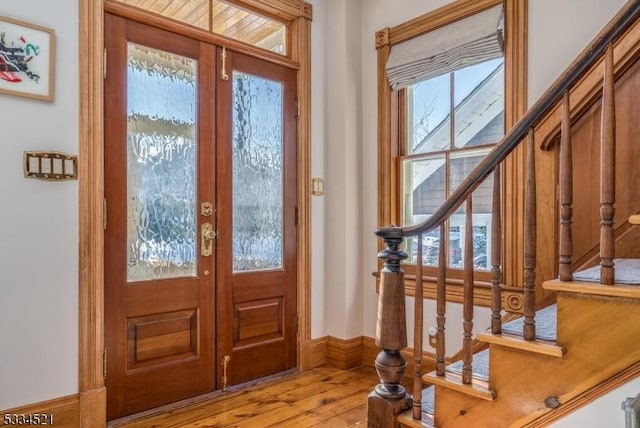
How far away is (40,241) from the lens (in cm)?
201

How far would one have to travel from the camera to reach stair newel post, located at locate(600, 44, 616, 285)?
3.96ft

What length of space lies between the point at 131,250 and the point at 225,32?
1.53 metres

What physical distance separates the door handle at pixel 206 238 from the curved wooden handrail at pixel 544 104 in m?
1.32

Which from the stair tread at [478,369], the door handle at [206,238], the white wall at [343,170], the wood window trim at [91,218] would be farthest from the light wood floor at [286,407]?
the door handle at [206,238]

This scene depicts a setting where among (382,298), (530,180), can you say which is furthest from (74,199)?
(530,180)

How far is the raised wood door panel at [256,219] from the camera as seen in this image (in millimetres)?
2717

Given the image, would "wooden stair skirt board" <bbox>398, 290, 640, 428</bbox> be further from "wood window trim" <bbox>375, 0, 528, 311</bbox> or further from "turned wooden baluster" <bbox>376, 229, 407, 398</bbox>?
"wood window trim" <bbox>375, 0, 528, 311</bbox>

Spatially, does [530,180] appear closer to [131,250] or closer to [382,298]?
[382,298]

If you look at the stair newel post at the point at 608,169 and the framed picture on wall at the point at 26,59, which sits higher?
the framed picture on wall at the point at 26,59

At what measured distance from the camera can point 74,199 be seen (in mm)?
2107

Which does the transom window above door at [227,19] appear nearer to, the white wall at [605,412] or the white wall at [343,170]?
the white wall at [343,170]

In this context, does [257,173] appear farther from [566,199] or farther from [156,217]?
[566,199]

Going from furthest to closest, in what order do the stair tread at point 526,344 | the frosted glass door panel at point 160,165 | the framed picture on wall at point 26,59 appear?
the frosted glass door panel at point 160,165 → the framed picture on wall at point 26,59 → the stair tread at point 526,344

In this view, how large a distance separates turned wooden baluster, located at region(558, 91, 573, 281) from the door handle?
76.9 inches
